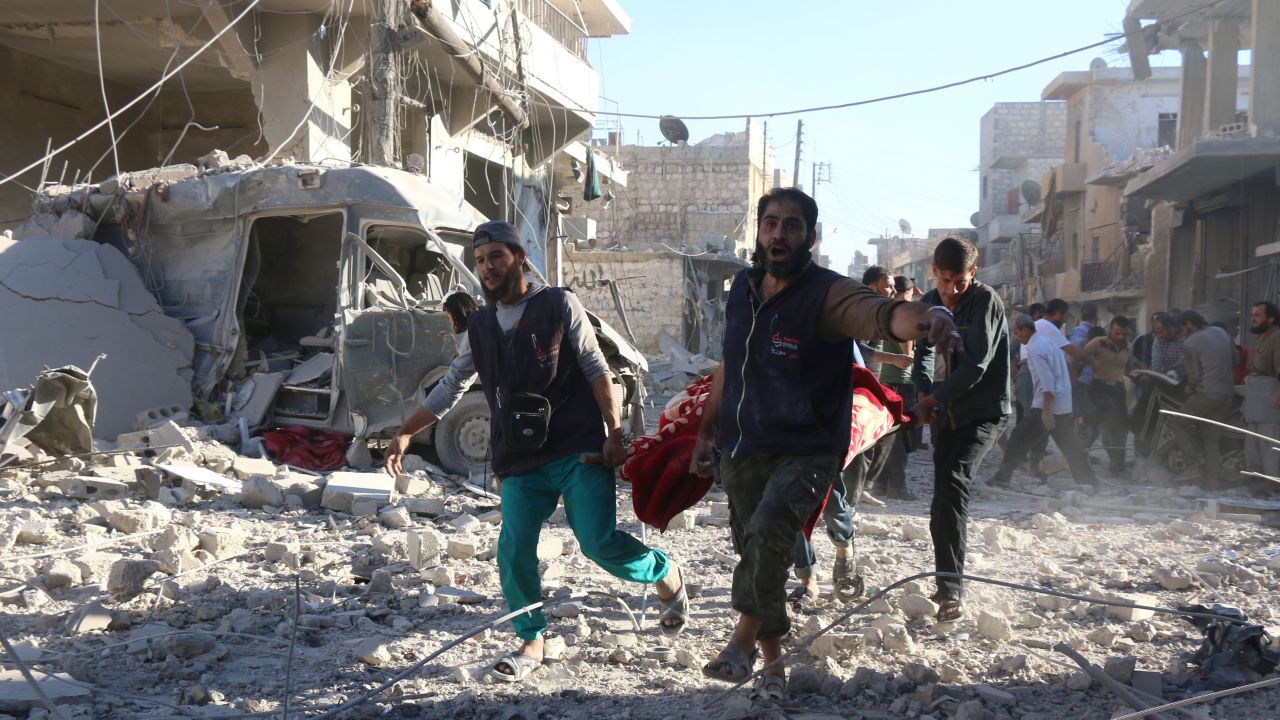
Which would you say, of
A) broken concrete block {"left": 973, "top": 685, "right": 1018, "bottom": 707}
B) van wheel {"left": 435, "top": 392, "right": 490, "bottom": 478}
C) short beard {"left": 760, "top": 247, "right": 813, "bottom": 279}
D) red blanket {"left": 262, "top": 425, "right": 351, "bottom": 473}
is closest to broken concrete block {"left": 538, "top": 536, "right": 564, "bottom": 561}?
broken concrete block {"left": 973, "top": 685, "right": 1018, "bottom": 707}

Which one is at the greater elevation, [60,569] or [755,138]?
[755,138]

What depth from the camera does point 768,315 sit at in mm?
3170

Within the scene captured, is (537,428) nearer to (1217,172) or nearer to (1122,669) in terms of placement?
(1122,669)

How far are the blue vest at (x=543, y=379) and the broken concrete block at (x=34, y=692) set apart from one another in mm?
1464

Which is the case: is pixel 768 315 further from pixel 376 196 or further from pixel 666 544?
pixel 376 196

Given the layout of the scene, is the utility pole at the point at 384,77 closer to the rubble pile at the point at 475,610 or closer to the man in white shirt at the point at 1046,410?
the rubble pile at the point at 475,610

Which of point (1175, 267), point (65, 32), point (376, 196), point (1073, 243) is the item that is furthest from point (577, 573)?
point (1073, 243)

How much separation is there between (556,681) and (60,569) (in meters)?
2.57

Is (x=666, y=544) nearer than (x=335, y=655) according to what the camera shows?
No

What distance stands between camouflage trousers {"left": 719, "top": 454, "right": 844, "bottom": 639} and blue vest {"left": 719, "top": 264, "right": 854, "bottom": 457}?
57 millimetres

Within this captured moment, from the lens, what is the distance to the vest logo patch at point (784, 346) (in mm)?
3102

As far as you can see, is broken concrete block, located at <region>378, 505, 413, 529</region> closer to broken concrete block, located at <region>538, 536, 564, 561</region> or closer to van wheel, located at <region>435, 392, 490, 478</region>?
broken concrete block, located at <region>538, 536, 564, 561</region>

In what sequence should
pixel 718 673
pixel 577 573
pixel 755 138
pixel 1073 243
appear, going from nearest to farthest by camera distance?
1. pixel 718 673
2. pixel 577 573
3. pixel 1073 243
4. pixel 755 138

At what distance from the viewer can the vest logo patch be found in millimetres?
3102
